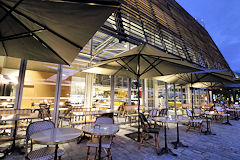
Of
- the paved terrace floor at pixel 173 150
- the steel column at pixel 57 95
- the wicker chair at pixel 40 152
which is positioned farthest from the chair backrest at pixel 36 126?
the steel column at pixel 57 95

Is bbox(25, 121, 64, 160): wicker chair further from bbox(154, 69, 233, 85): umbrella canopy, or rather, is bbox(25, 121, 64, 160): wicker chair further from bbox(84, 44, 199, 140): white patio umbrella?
bbox(154, 69, 233, 85): umbrella canopy

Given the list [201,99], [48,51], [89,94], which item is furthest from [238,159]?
[201,99]

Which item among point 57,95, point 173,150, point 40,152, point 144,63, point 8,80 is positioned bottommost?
point 173,150

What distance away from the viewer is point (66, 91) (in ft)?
19.3

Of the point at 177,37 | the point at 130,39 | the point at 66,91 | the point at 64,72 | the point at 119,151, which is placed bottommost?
the point at 119,151

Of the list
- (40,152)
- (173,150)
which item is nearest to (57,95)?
(40,152)

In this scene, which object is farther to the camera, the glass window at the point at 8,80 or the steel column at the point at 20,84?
the steel column at the point at 20,84

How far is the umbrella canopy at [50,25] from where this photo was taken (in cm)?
141

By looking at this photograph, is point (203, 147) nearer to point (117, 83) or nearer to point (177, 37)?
point (117, 83)

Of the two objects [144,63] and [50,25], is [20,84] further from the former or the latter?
[144,63]

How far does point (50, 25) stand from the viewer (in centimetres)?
193

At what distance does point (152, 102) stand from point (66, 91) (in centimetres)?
632

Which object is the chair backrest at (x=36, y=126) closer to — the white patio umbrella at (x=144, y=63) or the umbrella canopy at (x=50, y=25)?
the umbrella canopy at (x=50, y=25)

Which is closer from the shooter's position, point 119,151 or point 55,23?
point 55,23
